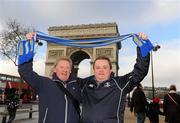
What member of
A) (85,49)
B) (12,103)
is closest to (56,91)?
(12,103)

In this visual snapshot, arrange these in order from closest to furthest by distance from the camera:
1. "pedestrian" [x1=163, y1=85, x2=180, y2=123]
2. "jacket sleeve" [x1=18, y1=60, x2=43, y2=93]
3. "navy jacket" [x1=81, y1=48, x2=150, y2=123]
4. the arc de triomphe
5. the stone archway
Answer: "navy jacket" [x1=81, y1=48, x2=150, y2=123] → "jacket sleeve" [x1=18, y1=60, x2=43, y2=93] → "pedestrian" [x1=163, y1=85, x2=180, y2=123] → the arc de triomphe → the stone archway

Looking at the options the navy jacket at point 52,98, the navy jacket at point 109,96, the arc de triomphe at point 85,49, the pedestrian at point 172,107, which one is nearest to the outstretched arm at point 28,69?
the navy jacket at point 52,98

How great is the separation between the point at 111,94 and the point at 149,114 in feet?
22.5

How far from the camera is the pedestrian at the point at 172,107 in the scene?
26.9ft

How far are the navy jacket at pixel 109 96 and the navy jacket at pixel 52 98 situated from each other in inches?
5.7

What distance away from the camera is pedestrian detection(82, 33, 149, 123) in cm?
359

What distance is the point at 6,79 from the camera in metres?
34.4

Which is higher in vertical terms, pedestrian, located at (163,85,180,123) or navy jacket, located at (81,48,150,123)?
navy jacket, located at (81,48,150,123)

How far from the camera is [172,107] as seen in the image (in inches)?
327

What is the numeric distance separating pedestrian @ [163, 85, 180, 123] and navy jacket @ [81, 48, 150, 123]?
15.6 ft

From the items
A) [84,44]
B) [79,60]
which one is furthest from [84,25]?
[84,44]

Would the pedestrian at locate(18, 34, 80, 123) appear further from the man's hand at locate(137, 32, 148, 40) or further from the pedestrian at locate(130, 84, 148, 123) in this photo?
the pedestrian at locate(130, 84, 148, 123)

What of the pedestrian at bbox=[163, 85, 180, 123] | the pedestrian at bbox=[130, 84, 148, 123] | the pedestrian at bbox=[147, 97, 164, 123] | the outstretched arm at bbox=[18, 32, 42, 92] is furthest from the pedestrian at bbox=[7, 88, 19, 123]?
the outstretched arm at bbox=[18, 32, 42, 92]

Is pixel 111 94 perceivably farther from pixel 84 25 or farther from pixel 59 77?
pixel 84 25
